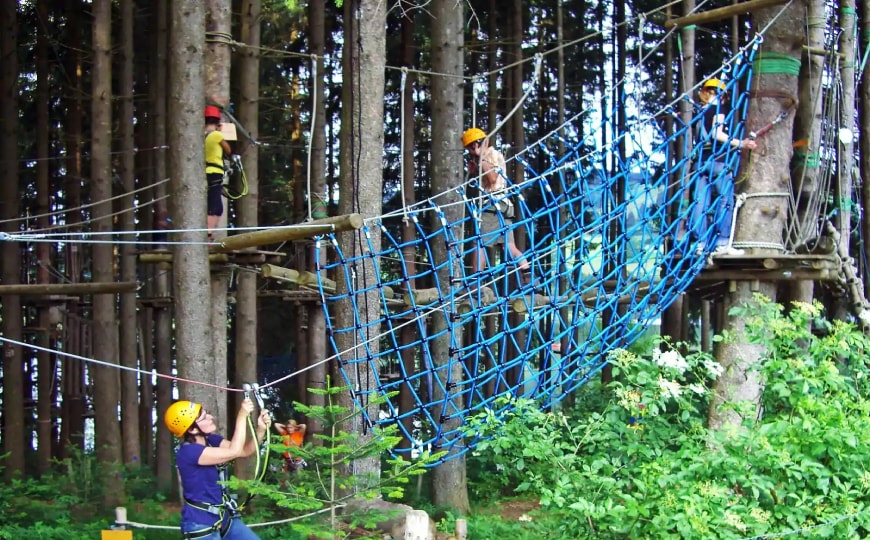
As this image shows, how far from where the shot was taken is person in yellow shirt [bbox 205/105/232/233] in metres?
6.46

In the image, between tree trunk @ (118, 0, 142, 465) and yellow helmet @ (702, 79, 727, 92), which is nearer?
yellow helmet @ (702, 79, 727, 92)

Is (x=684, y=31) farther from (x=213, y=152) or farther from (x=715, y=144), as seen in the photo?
(x=213, y=152)

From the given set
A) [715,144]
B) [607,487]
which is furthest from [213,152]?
[607,487]

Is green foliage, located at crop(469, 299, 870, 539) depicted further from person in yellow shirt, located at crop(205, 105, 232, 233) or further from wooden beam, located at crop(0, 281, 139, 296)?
wooden beam, located at crop(0, 281, 139, 296)

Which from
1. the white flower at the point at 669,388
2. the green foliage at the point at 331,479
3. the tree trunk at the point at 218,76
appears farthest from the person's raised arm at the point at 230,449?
the white flower at the point at 669,388

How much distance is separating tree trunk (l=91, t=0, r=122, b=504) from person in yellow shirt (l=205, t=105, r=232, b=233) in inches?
→ 108

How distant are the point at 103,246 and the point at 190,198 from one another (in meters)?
4.20

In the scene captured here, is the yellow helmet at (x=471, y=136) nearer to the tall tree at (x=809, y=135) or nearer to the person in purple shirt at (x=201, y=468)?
the tall tree at (x=809, y=135)

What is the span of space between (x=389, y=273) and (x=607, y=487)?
7275 mm

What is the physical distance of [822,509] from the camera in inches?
158

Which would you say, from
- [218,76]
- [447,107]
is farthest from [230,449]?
[447,107]

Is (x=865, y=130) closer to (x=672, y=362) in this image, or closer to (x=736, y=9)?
(x=736, y=9)

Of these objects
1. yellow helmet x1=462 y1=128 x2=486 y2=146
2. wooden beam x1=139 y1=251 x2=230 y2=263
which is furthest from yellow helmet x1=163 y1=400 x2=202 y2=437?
yellow helmet x1=462 y1=128 x2=486 y2=146

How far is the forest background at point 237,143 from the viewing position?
579cm
